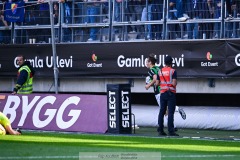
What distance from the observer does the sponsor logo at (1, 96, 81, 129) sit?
75.7 feet

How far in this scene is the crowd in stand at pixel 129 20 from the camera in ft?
86.2

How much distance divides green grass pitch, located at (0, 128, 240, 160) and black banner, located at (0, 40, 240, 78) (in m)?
5.17

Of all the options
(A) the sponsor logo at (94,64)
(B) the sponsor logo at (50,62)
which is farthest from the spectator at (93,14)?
(B) the sponsor logo at (50,62)

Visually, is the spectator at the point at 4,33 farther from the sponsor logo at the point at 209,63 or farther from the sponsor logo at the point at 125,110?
the sponsor logo at the point at 125,110

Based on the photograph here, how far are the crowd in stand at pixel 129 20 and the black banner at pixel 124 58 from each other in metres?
0.49

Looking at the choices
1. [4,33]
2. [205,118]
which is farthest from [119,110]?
[4,33]

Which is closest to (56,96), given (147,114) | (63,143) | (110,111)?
(110,111)

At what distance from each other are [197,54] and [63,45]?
523 cm

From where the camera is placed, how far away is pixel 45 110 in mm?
23594

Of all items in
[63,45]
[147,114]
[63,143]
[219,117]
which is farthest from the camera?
[63,45]

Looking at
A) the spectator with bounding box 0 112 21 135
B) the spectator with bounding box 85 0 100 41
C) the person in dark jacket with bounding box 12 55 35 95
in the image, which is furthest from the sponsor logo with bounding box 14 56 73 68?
the spectator with bounding box 0 112 21 135

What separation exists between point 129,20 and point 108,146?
1172 centimetres

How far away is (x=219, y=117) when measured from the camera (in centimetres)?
2512

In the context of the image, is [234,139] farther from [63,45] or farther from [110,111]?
[63,45]
